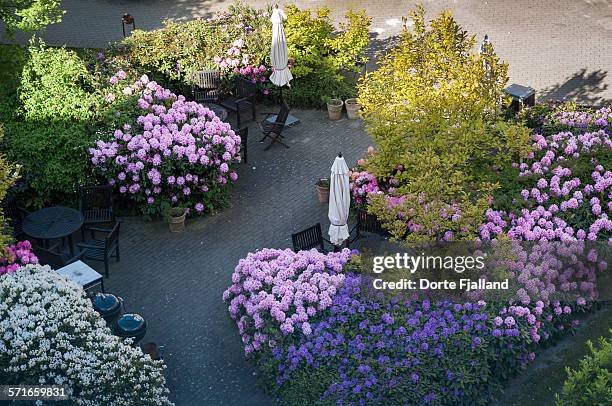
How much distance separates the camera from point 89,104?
18.7 meters

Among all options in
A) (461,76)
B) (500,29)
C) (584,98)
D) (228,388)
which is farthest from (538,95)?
(228,388)

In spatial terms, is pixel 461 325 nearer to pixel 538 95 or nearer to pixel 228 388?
pixel 228 388

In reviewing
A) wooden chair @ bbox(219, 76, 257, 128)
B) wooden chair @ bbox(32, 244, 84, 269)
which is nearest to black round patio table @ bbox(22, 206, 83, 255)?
wooden chair @ bbox(32, 244, 84, 269)

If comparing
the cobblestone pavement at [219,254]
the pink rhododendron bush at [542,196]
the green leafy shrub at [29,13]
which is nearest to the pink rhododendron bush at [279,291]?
the cobblestone pavement at [219,254]

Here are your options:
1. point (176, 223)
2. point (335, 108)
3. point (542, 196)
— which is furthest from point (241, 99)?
point (542, 196)

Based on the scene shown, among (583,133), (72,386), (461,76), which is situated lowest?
(72,386)

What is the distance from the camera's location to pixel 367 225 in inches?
671

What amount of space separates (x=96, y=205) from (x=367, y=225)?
199 inches

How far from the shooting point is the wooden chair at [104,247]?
648 inches

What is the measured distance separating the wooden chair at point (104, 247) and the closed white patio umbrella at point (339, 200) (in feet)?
12.4

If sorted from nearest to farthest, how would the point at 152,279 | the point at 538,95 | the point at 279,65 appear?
the point at 152,279
the point at 279,65
the point at 538,95

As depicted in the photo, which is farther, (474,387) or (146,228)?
(146,228)

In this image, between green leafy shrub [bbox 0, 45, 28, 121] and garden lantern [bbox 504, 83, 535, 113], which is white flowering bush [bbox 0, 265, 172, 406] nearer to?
green leafy shrub [bbox 0, 45, 28, 121]

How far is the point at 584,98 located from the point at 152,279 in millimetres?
11181
